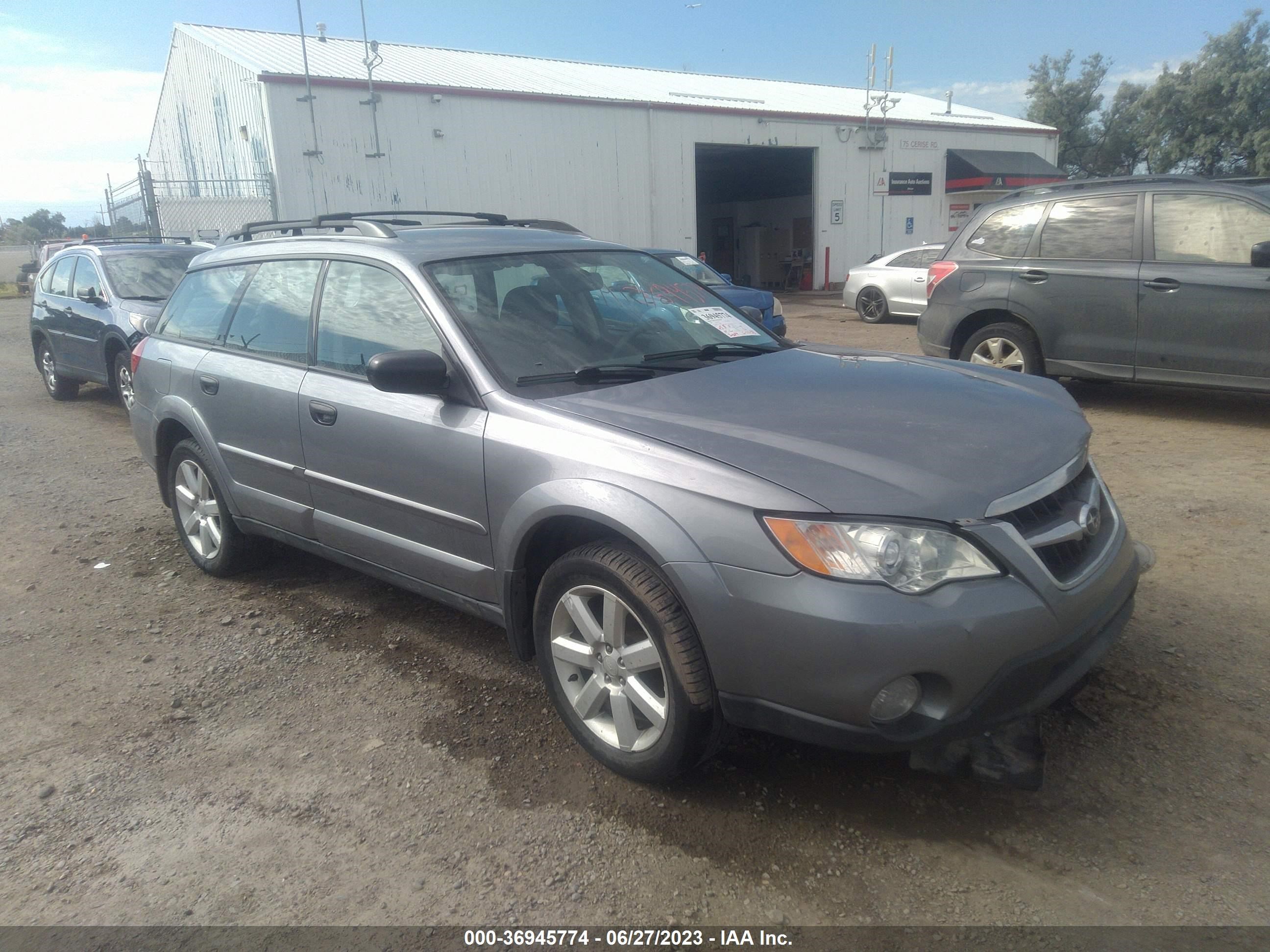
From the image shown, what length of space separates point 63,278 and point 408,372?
30.6 feet

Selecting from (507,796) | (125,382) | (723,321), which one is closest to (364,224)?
(723,321)

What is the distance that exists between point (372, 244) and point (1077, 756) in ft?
10.4

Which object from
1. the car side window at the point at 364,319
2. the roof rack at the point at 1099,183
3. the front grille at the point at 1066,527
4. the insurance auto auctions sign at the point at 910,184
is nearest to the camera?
the front grille at the point at 1066,527

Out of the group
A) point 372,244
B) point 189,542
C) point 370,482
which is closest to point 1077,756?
point 370,482

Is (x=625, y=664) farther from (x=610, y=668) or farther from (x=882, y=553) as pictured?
(x=882, y=553)

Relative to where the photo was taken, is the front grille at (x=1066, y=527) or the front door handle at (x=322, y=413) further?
the front door handle at (x=322, y=413)

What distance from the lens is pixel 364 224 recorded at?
401 cm

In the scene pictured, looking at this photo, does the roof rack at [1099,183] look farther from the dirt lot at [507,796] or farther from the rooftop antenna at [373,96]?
the rooftop antenna at [373,96]

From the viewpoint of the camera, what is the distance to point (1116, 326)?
23.2 ft

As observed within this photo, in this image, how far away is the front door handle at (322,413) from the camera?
12.1 feet

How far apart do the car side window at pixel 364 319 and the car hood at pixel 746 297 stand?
23.3 ft

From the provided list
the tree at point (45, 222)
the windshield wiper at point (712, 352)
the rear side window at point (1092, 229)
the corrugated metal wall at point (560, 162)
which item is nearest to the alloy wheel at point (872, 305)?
the corrugated metal wall at point (560, 162)

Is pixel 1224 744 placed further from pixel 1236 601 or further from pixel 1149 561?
pixel 1236 601

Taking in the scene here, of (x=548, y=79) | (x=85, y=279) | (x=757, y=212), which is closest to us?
(x=85, y=279)
